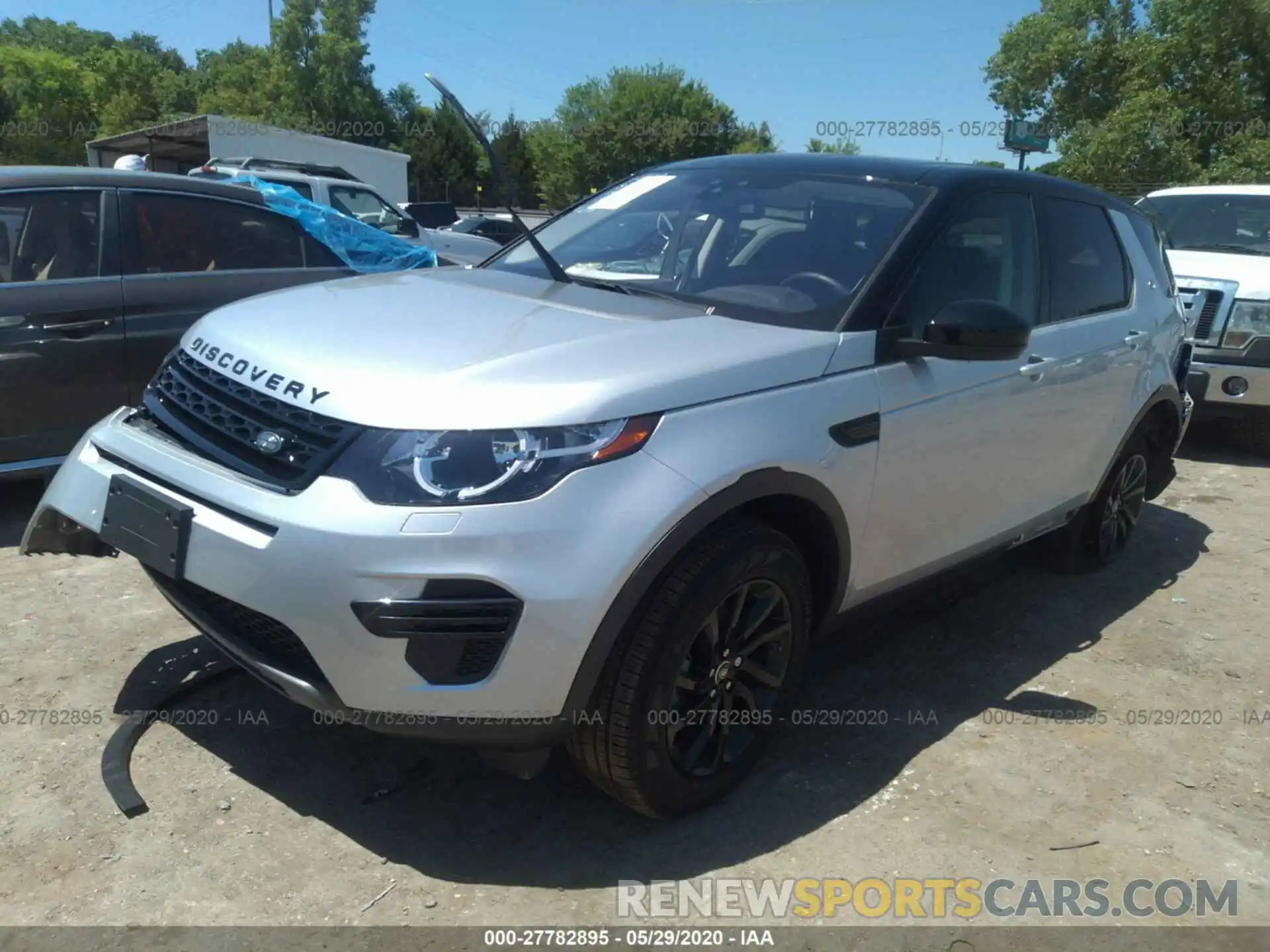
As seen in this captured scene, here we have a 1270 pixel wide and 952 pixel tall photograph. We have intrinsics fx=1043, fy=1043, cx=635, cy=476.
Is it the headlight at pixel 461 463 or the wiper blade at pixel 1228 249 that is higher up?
the wiper blade at pixel 1228 249

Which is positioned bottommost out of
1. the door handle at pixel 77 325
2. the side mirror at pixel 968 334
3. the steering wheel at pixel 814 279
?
the door handle at pixel 77 325

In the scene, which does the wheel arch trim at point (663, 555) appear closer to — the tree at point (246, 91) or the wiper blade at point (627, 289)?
the wiper blade at point (627, 289)

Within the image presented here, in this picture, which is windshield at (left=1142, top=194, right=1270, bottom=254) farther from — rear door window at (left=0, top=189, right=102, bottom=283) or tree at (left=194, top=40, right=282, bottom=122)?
tree at (left=194, top=40, right=282, bottom=122)

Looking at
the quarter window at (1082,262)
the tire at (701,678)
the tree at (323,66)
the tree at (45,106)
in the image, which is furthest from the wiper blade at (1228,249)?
the tree at (45,106)

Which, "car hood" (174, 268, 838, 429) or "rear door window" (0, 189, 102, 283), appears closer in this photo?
"car hood" (174, 268, 838, 429)

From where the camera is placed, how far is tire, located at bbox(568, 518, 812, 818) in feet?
8.13

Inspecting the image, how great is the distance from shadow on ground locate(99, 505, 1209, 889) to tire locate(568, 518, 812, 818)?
5.8 inches

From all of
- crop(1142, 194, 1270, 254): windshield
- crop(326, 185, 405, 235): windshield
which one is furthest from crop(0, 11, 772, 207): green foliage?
crop(1142, 194, 1270, 254): windshield

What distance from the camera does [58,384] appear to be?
4.59 meters

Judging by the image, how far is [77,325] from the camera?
4.65m

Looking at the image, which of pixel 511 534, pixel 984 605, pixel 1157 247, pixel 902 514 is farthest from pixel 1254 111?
pixel 511 534

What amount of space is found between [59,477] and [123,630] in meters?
1.01

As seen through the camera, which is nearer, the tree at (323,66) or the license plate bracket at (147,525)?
the license plate bracket at (147,525)

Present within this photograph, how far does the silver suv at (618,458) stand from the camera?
2.28 meters
